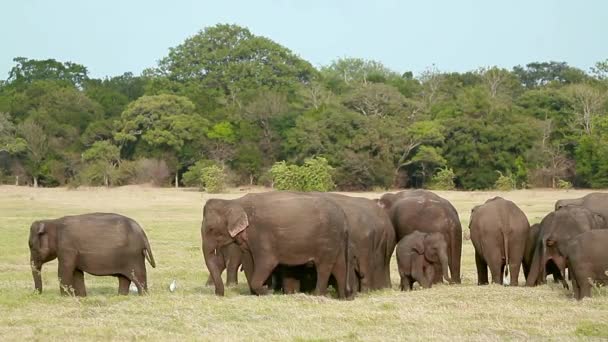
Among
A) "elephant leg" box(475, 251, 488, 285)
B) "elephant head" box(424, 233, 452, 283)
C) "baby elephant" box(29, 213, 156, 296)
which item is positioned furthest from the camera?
"elephant leg" box(475, 251, 488, 285)

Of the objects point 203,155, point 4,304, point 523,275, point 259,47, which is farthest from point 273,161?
point 4,304

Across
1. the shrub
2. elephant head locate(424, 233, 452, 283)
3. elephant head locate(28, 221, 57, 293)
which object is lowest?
elephant head locate(424, 233, 452, 283)

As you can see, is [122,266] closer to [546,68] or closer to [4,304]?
[4,304]

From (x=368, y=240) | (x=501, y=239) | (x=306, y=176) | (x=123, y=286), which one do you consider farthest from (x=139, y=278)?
(x=306, y=176)

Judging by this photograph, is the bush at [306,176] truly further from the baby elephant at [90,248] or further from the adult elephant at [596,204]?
the baby elephant at [90,248]

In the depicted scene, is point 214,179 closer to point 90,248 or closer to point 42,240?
point 42,240

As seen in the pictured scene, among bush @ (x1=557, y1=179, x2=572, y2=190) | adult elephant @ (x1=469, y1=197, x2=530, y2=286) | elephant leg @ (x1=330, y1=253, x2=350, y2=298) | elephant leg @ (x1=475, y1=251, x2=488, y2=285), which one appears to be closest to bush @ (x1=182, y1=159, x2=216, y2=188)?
bush @ (x1=557, y1=179, x2=572, y2=190)

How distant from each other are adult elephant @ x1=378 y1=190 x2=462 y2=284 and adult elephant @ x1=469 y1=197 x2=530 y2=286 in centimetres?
62

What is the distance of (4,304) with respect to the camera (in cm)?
1418

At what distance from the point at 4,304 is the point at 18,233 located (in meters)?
15.8

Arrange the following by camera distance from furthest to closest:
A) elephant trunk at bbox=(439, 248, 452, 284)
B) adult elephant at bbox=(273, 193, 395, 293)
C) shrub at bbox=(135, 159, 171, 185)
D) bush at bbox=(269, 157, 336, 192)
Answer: shrub at bbox=(135, 159, 171, 185)
bush at bbox=(269, 157, 336, 192)
elephant trunk at bbox=(439, 248, 452, 284)
adult elephant at bbox=(273, 193, 395, 293)

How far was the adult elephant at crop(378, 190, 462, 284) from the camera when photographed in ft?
58.1

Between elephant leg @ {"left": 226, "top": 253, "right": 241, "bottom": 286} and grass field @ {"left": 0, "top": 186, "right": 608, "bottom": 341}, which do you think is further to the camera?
elephant leg @ {"left": 226, "top": 253, "right": 241, "bottom": 286}

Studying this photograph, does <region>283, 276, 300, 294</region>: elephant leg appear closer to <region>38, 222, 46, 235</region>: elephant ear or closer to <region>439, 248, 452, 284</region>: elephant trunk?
<region>439, 248, 452, 284</region>: elephant trunk
